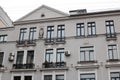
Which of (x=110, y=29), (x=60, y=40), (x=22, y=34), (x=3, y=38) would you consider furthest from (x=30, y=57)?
(x=110, y=29)

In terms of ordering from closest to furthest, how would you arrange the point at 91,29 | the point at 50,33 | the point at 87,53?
the point at 87,53 < the point at 91,29 < the point at 50,33

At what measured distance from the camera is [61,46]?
68.5 feet

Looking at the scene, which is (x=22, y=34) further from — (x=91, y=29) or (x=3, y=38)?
(x=91, y=29)

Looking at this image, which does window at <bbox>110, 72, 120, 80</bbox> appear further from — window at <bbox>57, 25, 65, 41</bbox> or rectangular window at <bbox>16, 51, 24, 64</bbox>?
rectangular window at <bbox>16, 51, 24, 64</bbox>

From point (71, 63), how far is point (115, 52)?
4.41 metres

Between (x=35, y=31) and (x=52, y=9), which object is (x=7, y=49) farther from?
(x=52, y=9)

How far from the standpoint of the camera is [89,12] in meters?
21.5

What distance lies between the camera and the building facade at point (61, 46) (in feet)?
63.2

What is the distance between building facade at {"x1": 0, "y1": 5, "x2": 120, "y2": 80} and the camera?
19250 millimetres

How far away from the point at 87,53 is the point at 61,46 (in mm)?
2821

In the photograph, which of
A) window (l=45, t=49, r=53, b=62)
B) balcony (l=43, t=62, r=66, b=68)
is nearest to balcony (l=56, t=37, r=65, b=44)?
window (l=45, t=49, r=53, b=62)

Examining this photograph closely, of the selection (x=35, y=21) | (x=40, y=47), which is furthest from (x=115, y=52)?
(x=35, y=21)

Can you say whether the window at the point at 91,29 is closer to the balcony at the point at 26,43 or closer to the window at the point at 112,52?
the window at the point at 112,52

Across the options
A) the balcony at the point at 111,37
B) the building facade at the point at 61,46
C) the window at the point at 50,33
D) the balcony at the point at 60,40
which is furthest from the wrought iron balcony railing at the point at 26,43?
the balcony at the point at 111,37
